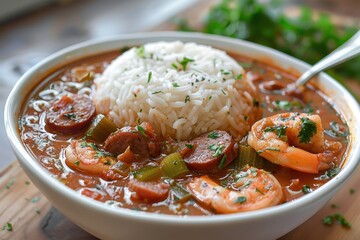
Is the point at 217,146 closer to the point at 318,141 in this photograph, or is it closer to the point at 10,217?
the point at 318,141

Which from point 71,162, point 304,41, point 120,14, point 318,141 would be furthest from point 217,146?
point 120,14

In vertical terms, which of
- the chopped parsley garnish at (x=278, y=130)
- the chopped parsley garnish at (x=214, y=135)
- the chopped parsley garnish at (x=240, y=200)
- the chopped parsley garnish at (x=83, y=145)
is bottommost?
the chopped parsley garnish at (x=83, y=145)

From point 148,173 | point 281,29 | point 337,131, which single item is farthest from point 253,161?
point 281,29

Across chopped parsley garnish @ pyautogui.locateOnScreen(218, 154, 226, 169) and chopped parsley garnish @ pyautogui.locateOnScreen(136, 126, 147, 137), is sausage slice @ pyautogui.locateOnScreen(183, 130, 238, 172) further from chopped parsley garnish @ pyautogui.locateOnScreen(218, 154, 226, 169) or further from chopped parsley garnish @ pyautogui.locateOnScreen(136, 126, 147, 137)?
chopped parsley garnish @ pyautogui.locateOnScreen(136, 126, 147, 137)

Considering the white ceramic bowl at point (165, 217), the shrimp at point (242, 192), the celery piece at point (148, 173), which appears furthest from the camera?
the celery piece at point (148, 173)

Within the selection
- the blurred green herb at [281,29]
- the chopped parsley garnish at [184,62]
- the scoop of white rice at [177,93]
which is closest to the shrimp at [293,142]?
the scoop of white rice at [177,93]

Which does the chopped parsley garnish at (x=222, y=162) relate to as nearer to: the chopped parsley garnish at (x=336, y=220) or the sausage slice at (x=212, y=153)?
the sausage slice at (x=212, y=153)

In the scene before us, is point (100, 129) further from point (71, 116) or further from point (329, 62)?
point (329, 62)
